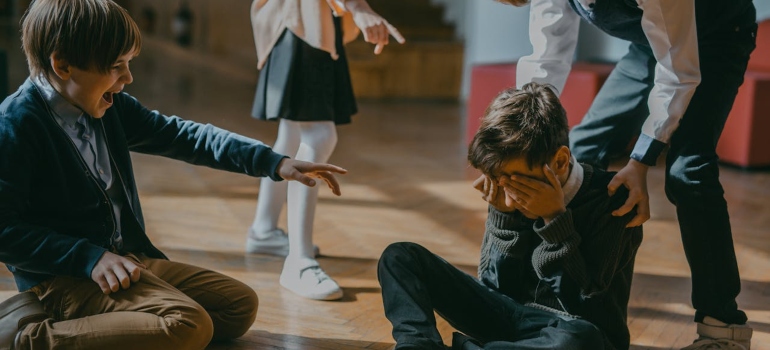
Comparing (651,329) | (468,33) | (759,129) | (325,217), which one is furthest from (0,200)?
(468,33)

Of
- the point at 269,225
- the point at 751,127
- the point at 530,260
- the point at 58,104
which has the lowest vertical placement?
the point at 751,127

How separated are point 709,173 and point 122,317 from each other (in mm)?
1168

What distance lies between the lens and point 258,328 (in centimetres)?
209

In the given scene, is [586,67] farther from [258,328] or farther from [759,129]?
[258,328]

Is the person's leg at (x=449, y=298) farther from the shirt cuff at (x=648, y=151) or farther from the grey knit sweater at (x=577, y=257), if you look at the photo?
the shirt cuff at (x=648, y=151)

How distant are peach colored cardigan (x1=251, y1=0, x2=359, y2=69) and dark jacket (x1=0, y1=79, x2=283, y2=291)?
50 cm

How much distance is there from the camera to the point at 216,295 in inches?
76.8

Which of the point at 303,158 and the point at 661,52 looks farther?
the point at 303,158

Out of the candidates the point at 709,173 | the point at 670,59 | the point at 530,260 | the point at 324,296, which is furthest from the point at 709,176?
the point at 324,296

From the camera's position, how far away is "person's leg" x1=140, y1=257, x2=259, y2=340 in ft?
6.37

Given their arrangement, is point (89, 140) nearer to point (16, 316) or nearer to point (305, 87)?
point (16, 316)

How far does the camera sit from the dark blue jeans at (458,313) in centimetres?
170

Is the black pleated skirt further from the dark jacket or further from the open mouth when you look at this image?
the open mouth

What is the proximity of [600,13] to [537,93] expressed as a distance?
0.82 feet
